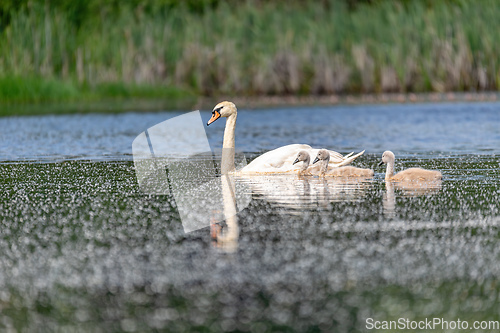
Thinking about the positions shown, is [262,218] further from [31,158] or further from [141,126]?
[141,126]

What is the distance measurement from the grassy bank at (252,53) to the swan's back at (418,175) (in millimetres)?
15013

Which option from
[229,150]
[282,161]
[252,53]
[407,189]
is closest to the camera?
[407,189]

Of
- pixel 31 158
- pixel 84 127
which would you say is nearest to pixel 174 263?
pixel 31 158

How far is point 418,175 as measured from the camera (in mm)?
8703

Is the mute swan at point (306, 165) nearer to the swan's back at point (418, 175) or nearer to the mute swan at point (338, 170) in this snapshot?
the mute swan at point (338, 170)

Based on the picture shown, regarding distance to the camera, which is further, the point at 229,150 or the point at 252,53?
the point at 252,53

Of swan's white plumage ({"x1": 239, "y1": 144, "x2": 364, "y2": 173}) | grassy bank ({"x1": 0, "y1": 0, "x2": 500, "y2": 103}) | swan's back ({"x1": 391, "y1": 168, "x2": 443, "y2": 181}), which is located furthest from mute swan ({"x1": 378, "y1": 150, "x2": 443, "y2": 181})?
grassy bank ({"x1": 0, "y1": 0, "x2": 500, "y2": 103})

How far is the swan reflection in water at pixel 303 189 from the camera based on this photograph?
750cm

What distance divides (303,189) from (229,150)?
1904 mm

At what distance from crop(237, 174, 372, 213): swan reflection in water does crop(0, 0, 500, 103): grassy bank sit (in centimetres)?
1493

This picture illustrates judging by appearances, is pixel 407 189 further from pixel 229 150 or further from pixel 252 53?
pixel 252 53

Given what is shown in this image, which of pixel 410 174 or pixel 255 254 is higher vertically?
pixel 255 254

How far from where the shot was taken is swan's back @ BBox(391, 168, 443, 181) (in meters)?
8.65

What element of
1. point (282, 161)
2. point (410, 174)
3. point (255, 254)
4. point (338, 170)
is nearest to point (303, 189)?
point (338, 170)
